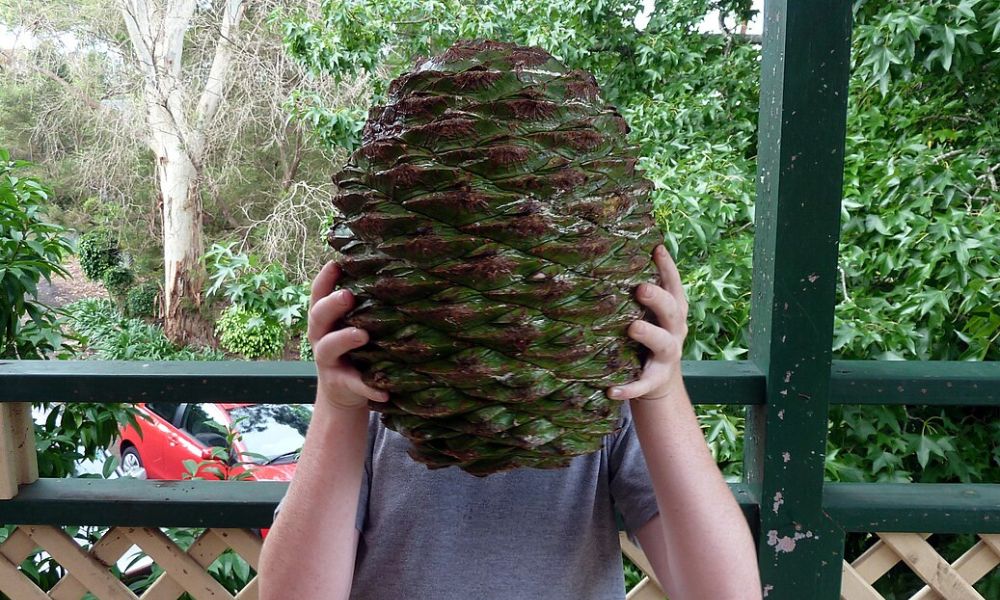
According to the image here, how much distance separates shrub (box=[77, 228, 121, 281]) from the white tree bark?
62 centimetres

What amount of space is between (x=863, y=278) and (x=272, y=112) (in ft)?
22.6

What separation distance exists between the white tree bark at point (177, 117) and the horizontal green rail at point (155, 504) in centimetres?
743

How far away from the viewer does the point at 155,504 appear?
1.29 meters

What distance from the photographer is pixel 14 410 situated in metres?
1.34

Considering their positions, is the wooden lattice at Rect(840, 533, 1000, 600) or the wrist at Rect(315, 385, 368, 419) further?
the wooden lattice at Rect(840, 533, 1000, 600)

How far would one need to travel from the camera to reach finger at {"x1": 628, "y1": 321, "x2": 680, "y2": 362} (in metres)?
0.71

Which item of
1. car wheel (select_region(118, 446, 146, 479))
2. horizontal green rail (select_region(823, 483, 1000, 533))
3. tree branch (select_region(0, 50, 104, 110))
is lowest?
car wheel (select_region(118, 446, 146, 479))

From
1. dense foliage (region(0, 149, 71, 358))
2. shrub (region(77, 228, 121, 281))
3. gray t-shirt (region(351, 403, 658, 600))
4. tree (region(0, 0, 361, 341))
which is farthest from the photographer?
shrub (region(77, 228, 121, 281))

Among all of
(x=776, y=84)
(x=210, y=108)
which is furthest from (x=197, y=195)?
(x=776, y=84)

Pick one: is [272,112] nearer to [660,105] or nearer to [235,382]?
[660,105]

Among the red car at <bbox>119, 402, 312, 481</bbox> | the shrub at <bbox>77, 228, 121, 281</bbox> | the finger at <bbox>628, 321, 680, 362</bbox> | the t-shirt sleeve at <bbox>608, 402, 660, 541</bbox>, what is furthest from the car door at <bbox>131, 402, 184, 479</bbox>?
the shrub at <bbox>77, 228, 121, 281</bbox>

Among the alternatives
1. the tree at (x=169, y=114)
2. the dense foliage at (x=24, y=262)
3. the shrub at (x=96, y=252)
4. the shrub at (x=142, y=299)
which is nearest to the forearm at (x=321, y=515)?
the dense foliage at (x=24, y=262)

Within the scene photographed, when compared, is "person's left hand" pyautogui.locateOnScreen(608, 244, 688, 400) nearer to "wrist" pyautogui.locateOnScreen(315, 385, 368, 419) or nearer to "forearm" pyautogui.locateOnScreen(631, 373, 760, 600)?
"forearm" pyautogui.locateOnScreen(631, 373, 760, 600)

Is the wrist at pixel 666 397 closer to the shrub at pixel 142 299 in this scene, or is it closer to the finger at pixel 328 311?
the finger at pixel 328 311
